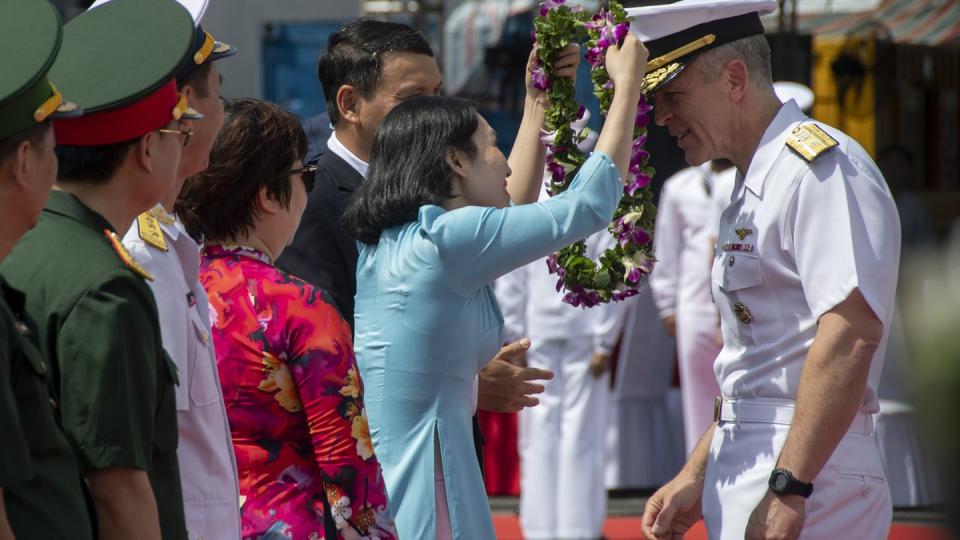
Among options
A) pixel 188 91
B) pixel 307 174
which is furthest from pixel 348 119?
pixel 188 91

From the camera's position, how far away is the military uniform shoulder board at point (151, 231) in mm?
2684

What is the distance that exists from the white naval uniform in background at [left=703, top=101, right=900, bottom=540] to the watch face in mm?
100

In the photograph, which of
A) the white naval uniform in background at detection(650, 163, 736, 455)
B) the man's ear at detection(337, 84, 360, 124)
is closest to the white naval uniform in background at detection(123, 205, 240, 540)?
the man's ear at detection(337, 84, 360, 124)

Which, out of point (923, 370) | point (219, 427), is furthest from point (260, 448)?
point (923, 370)

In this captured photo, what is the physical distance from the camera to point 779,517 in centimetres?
284

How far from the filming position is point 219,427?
272 centimetres

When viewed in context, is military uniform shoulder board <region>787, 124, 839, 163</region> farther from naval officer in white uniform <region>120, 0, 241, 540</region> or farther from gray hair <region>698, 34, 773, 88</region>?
naval officer in white uniform <region>120, 0, 241, 540</region>

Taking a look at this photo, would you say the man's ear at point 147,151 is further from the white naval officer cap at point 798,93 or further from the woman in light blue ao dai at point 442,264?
the white naval officer cap at point 798,93

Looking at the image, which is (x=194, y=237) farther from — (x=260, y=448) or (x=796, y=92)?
(x=796, y=92)

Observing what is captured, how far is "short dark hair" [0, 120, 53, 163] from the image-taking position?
6.98ft

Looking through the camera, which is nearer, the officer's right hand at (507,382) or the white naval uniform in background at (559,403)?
the officer's right hand at (507,382)

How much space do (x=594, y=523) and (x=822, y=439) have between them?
496cm

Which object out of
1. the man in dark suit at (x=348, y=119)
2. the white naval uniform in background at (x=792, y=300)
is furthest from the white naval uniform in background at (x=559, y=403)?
the white naval uniform in background at (x=792, y=300)

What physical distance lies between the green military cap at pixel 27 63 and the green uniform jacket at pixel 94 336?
8.5 inches
